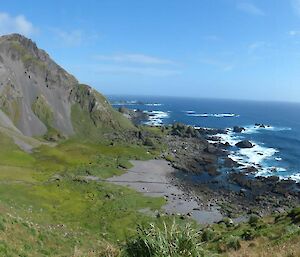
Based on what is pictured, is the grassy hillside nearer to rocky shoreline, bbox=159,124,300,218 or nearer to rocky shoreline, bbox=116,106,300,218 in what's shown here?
rocky shoreline, bbox=116,106,300,218

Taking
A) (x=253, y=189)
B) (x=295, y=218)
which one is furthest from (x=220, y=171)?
(x=295, y=218)

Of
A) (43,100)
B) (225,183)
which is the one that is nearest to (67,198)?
(225,183)

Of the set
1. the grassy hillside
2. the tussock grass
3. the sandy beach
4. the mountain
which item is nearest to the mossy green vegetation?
the grassy hillside

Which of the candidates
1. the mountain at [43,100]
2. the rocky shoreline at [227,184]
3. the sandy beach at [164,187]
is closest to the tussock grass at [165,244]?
the sandy beach at [164,187]

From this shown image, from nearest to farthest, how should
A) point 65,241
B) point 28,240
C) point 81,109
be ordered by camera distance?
1. point 28,240
2. point 65,241
3. point 81,109

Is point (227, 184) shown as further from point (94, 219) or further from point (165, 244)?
point (165, 244)

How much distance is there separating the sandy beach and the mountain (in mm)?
42904

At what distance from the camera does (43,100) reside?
13975 cm

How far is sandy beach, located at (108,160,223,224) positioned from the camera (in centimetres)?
6353

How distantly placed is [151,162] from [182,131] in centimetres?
5237

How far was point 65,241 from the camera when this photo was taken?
1069 inches

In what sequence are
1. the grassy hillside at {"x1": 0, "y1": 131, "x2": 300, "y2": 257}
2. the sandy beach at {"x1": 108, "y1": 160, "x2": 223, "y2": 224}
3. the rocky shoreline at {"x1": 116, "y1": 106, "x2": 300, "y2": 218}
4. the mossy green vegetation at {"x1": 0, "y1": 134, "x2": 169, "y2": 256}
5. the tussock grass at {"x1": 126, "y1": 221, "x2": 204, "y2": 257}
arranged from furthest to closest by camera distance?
the rocky shoreline at {"x1": 116, "y1": 106, "x2": 300, "y2": 218}, the sandy beach at {"x1": 108, "y1": 160, "x2": 223, "y2": 224}, the mossy green vegetation at {"x1": 0, "y1": 134, "x2": 169, "y2": 256}, the grassy hillside at {"x1": 0, "y1": 131, "x2": 300, "y2": 257}, the tussock grass at {"x1": 126, "y1": 221, "x2": 204, "y2": 257}

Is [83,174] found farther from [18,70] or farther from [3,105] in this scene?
[18,70]

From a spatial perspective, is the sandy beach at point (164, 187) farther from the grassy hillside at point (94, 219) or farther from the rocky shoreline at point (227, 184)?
the grassy hillside at point (94, 219)
